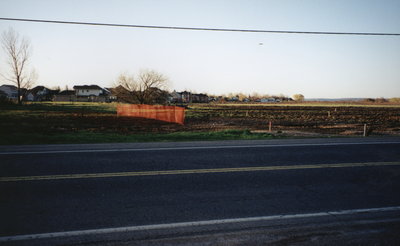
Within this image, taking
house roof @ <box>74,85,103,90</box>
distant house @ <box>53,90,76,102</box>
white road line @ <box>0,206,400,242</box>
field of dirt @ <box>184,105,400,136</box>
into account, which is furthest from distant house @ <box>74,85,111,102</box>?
white road line @ <box>0,206,400,242</box>

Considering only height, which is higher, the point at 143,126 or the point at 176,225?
the point at 176,225

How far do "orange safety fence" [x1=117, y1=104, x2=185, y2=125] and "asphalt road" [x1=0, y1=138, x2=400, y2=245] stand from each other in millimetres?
18920

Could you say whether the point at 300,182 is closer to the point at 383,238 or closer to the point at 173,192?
the point at 383,238

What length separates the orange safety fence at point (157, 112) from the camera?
28.2 m

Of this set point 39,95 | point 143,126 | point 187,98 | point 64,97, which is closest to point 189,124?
point 143,126

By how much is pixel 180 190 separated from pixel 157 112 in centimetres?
2687

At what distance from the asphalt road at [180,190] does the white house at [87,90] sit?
11768 centimetres

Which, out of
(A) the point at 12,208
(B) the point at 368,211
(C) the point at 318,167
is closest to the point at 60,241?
(A) the point at 12,208

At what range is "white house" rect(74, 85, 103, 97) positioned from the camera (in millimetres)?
118500

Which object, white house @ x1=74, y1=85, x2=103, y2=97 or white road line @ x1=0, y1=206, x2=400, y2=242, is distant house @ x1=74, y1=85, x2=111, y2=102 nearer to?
white house @ x1=74, y1=85, x2=103, y2=97

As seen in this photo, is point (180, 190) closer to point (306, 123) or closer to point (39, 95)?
point (306, 123)

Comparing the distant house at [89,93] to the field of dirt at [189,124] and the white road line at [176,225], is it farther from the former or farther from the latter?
the white road line at [176,225]

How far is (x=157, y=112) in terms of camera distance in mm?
31812

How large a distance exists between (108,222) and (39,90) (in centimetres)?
13647
